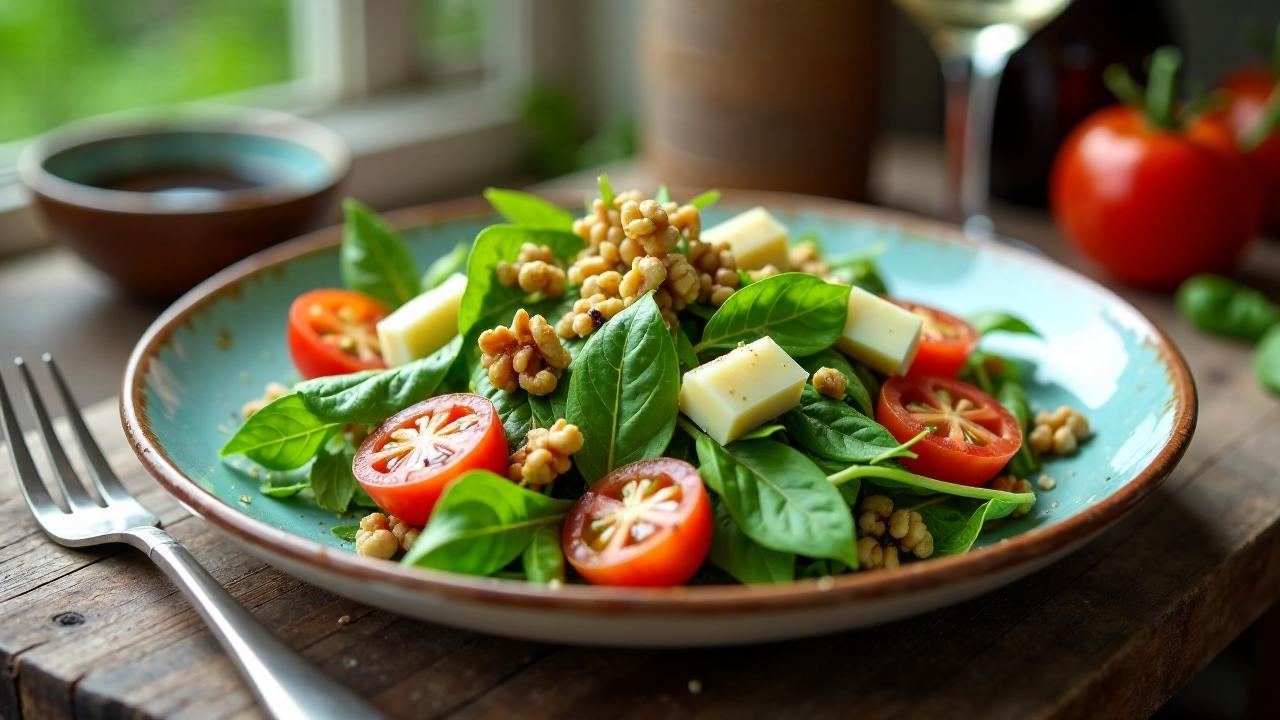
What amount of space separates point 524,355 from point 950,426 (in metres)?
0.45

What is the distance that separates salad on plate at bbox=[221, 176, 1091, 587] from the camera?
3.55 feet

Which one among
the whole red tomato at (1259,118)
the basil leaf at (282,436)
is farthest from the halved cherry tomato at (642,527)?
the whole red tomato at (1259,118)

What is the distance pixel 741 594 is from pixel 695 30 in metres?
1.61

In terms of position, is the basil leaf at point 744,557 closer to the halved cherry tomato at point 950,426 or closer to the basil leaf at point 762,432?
the basil leaf at point 762,432

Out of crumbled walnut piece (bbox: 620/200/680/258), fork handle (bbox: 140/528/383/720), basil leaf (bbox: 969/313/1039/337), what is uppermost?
crumbled walnut piece (bbox: 620/200/680/258)

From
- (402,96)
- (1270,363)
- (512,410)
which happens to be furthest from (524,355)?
(402,96)

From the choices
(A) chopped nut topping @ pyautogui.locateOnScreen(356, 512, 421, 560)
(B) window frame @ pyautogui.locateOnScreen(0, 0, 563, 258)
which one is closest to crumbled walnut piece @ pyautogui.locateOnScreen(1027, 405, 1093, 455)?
(A) chopped nut topping @ pyautogui.locateOnScreen(356, 512, 421, 560)

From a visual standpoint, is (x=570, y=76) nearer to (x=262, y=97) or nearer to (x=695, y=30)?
(x=262, y=97)

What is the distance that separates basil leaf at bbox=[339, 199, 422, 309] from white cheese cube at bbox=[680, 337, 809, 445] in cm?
53

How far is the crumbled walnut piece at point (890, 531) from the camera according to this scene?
118 cm

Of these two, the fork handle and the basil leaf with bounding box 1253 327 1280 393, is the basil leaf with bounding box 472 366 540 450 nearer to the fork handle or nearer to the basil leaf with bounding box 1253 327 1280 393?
the fork handle

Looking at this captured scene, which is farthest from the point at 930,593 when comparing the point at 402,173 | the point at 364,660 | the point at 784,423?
the point at 402,173

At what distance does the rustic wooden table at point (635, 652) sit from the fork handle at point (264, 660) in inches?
1.3

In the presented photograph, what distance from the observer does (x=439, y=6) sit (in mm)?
3078
